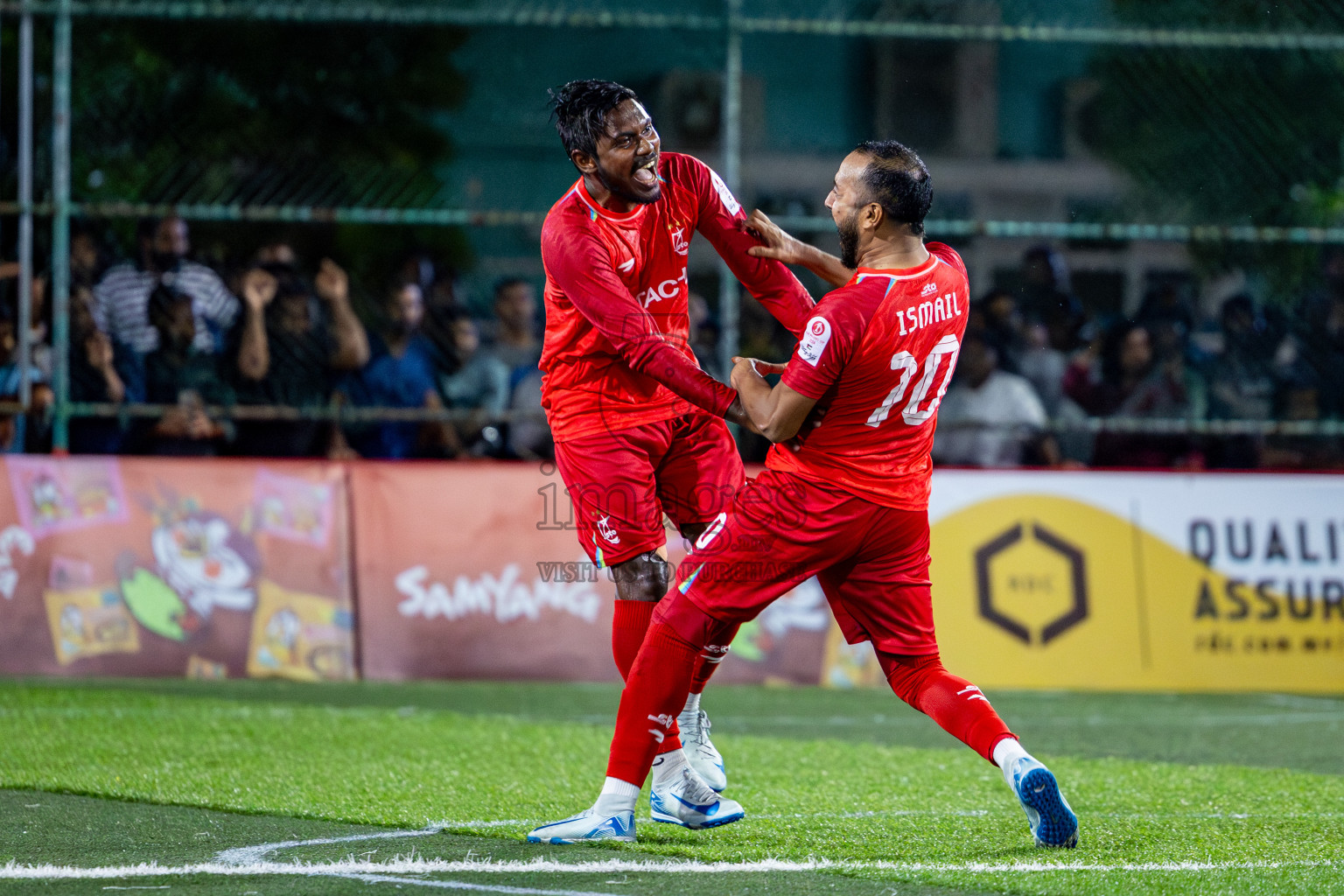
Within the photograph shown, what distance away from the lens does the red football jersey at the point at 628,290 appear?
192 inches

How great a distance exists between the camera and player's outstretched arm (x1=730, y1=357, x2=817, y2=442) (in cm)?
445

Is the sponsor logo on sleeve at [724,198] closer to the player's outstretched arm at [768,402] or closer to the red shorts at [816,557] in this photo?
the player's outstretched arm at [768,402]

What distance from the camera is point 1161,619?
962 centimetres

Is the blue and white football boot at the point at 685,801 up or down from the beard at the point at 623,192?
down

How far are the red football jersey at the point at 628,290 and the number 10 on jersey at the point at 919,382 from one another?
60 centimetres

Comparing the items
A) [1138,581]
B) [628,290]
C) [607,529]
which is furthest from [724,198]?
[1138,581]

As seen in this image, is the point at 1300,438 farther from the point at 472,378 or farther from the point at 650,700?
the point at 650,700

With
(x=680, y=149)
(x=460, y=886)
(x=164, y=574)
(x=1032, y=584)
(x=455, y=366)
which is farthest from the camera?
(x=680, y=149)

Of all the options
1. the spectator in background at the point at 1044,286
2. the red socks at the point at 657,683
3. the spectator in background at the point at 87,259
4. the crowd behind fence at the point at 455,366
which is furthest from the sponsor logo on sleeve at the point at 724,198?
the spectator in background at the point at 87,259

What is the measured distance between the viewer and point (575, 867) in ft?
14.1

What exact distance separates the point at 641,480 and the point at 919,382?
1037 millimetres

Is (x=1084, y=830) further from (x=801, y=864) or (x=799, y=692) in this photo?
(x=799, y=692)

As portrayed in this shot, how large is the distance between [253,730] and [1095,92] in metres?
6.52

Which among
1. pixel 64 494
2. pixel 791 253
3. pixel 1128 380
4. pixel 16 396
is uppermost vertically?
pixel 791 253
